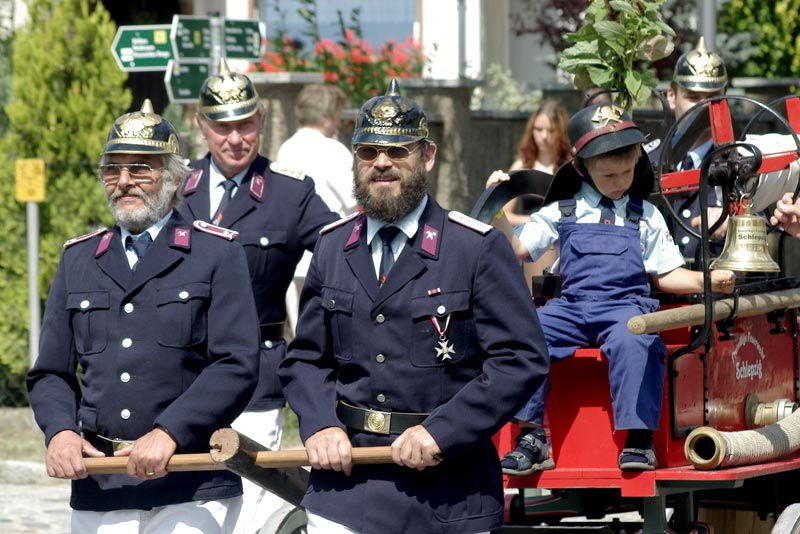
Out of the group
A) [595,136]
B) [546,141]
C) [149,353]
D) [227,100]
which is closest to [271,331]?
[227,100]

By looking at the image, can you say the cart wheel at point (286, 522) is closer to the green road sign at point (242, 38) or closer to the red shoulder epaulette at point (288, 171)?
the red shoulder epaulette at point (288, 171)

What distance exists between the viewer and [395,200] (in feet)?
15.3

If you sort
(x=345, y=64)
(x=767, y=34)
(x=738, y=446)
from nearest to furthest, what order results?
(x=738, y=446) < (x=345, y=64) < (x=767, y=34)

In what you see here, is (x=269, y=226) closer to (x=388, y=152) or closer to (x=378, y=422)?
(x=388, y=152)

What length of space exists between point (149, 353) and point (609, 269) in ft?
5.64

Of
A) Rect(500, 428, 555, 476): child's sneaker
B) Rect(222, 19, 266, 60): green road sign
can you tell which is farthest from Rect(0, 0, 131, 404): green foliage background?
Rect(500, 428, 555, 476): child's sneaker

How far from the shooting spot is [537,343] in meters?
4.59

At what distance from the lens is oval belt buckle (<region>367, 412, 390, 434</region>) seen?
4.61 m

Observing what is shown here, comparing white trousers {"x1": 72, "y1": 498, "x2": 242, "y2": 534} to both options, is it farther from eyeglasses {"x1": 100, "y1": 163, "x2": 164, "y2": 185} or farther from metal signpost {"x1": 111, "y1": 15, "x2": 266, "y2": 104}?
metal signpost {"x1": 111, "y1": 15, "x2": 266, "y2": 104}

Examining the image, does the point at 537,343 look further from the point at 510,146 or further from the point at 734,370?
the point at 510,146

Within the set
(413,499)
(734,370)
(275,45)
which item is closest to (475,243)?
(413,499)

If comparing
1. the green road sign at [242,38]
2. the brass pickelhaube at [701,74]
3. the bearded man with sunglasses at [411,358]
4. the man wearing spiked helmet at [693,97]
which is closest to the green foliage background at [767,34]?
the green road sign at [242,38]

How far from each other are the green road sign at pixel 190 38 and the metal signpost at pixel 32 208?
1.55m

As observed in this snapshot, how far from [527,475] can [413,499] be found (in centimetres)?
99
